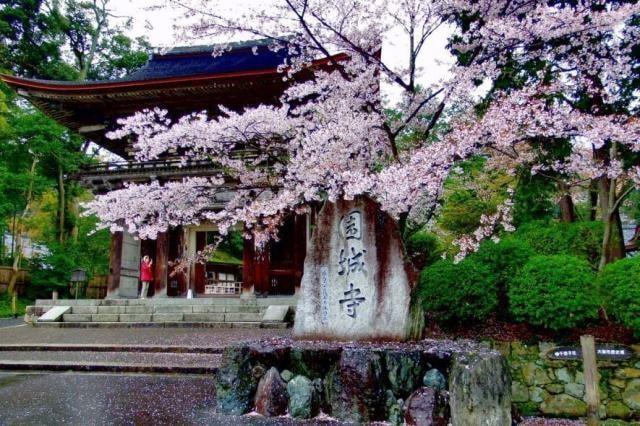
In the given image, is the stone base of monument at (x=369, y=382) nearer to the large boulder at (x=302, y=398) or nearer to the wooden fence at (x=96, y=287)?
the large boulder at (x=302, y=398)

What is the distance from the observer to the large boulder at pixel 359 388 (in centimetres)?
477

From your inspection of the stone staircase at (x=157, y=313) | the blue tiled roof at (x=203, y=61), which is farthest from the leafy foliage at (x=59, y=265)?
the blue tiled roof at (x=203, y=61)

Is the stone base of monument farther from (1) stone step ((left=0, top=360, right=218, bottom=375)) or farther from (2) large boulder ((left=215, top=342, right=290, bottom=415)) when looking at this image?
(1) stone step ((left=0, top=360, right=218, bottom=375))

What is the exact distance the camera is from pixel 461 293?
253 inches

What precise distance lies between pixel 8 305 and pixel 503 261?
58.7 ft

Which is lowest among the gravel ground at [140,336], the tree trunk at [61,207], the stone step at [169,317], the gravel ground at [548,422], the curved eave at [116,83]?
the gravel ground at [548,422]

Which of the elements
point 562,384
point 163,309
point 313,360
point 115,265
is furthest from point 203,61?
point 562,384

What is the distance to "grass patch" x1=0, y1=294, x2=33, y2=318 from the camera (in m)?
16.1

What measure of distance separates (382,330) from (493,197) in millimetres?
6686

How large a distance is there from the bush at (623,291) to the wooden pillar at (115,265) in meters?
12.7

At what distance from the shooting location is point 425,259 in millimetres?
10992

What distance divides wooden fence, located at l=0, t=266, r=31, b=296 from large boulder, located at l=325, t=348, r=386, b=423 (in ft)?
60.2

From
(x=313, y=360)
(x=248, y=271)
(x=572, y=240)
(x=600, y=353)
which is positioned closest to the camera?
(x=600, y=353)

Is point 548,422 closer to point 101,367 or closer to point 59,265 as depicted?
point 101,367
